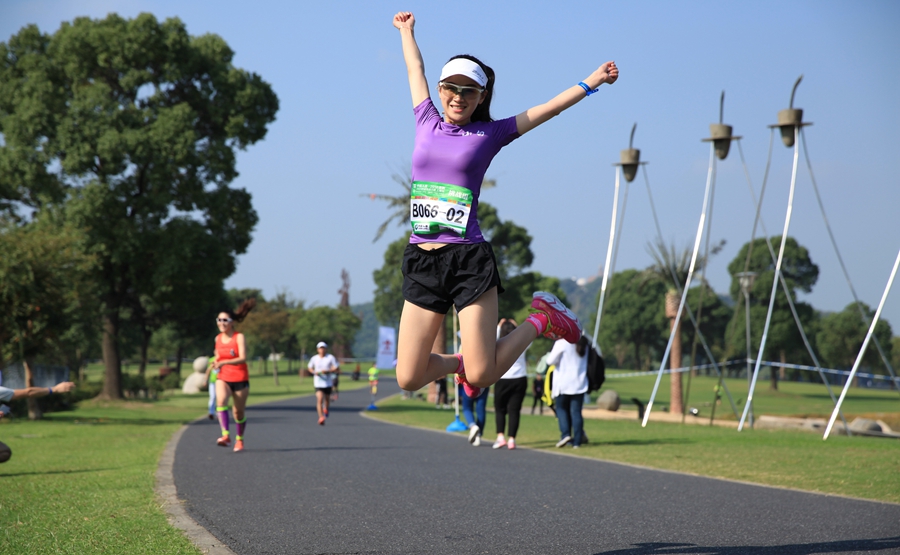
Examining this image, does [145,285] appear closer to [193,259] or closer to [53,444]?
[193,259]

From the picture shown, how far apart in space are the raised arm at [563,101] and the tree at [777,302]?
59.5m

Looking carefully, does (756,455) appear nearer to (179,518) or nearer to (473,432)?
(473,432)

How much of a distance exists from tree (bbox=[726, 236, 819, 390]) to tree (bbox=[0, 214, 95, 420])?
49285 millimetres

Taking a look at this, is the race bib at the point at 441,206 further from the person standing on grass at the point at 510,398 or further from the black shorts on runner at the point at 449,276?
the person standing on grass at the point at 510,398

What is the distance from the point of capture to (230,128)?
33.5 meters

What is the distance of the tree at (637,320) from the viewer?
105375 mm

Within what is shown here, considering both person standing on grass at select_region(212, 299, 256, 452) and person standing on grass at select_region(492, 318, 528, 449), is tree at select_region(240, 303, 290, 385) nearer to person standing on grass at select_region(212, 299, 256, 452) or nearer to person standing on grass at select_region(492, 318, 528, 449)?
person standing on grass at select_region(492, 318, 528, 449)

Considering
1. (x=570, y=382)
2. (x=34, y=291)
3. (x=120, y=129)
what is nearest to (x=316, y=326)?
(x=120, y=129)

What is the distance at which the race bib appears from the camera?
487 centimetres

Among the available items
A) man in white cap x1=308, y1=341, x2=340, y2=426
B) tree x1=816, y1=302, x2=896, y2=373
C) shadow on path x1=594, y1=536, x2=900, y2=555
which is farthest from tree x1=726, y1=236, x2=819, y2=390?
shadow on path x1=594, y1=536, x2=900, y2=555

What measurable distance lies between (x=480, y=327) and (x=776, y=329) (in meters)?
67.5

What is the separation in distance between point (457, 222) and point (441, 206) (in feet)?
0.42

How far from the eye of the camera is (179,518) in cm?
619

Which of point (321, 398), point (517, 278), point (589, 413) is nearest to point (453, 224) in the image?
point (321, 398)
